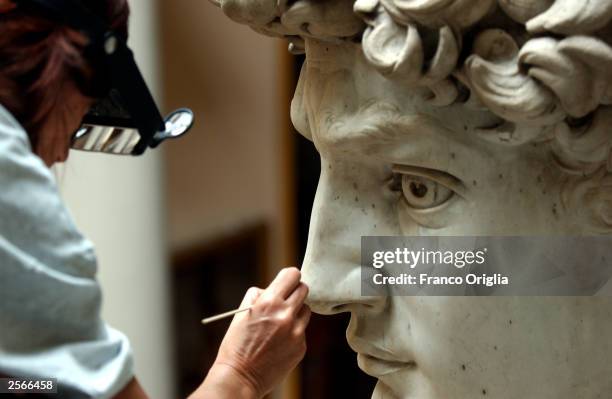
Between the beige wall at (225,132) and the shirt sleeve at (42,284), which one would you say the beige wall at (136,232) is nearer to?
the beige wall at (225,132)

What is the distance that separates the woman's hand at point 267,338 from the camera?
2100mm

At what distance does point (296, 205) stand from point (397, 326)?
1.91 metres

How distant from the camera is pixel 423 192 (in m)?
2.05

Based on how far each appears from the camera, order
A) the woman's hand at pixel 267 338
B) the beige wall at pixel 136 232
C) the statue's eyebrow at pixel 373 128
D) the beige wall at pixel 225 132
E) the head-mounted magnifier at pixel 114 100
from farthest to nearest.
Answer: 1. the beige wall at pixel 225 132
2. the beige wall at pixel 136 232
3. the woman's hand at pixel 267 338
4. the statue's eyebrow at pixel 373 128
5. the head-mounted magnifier at pixel 114 100

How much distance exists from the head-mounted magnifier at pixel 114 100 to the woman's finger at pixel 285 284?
269 mm

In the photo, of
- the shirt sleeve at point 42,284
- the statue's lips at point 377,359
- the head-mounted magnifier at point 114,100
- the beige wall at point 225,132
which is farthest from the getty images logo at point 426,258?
the beige wall at point 225,132

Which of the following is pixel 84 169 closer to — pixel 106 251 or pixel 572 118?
pixel 106 251

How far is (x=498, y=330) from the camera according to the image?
6.72 feet

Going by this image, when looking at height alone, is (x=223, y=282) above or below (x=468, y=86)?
below

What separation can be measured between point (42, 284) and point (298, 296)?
1.88 ft

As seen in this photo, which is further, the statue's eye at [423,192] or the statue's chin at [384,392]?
the statue's chin at [384,392]

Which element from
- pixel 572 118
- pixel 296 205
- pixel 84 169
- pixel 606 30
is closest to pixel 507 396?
pixel 572 118

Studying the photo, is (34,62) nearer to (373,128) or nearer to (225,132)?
(373,128)

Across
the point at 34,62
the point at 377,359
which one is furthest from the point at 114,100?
the point at 377,359
